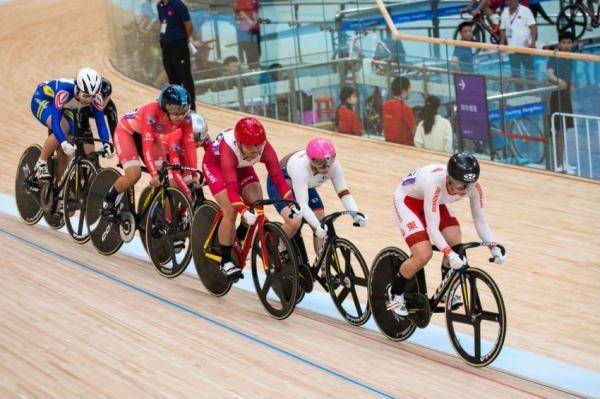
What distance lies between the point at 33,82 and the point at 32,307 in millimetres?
8939

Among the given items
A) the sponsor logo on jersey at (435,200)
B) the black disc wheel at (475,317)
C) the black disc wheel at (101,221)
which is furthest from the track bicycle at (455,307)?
the black disc wheel at (101,221)

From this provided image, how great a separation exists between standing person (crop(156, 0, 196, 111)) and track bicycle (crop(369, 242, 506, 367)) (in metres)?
5.45

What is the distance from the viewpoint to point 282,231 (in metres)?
6.04

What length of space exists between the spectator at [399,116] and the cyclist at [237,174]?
462 cm

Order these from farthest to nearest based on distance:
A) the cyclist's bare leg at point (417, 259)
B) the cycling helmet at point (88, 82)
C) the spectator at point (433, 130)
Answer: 1. the spectator at point (433, 130)
2. the cycling helmet at point (88, 82)
3. the cyclist's bare leg at point (417, 259)

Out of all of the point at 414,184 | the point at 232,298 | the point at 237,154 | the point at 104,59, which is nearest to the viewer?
the point at 414,184

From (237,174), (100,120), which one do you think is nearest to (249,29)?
(100,120)

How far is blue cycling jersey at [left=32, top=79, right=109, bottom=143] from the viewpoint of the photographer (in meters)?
7.57

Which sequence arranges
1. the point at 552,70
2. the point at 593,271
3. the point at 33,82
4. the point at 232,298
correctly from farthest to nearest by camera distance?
the point at 33,82
the point at 552,70
the point at 593,271
the point at 232,298

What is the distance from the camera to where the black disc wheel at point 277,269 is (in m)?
6.07

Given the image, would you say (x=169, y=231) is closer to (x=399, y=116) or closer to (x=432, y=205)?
(x=432, y=205)

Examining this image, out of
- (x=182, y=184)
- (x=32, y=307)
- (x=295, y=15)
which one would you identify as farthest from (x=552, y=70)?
(x=32, y=307)

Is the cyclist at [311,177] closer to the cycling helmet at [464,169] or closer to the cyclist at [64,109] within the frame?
the cycling helmet at [464,169]

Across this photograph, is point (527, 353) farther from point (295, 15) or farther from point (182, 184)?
point (295, 15)
